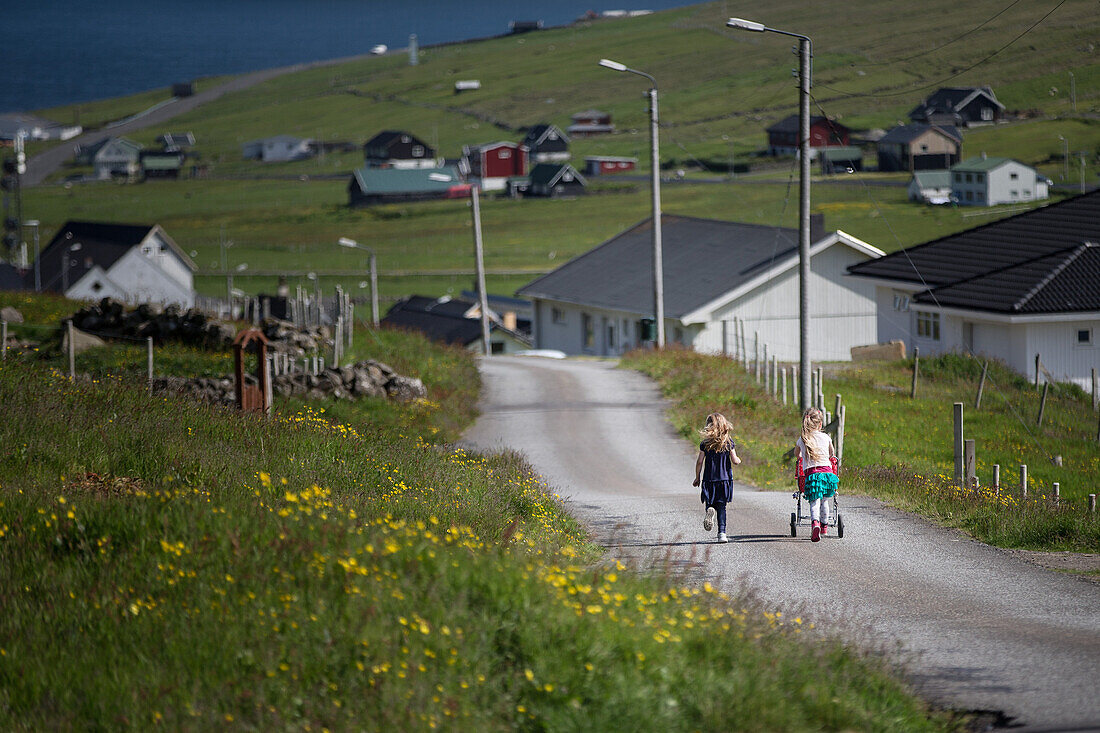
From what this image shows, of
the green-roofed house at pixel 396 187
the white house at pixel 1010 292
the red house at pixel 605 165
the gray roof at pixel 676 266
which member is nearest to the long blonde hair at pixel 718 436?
the white house at pixel 1010 292

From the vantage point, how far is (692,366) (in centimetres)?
2881

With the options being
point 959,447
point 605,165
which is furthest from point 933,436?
point 605,165

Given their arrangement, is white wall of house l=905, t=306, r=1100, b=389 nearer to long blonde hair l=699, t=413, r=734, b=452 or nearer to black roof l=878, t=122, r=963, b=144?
long blonde hair l=699, t=413, r=734, b=452

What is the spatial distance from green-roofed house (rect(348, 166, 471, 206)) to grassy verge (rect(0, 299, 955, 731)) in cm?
13005

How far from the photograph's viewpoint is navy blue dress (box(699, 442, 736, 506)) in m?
12.2

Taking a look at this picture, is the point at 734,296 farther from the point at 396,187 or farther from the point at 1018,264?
the point at 396,187

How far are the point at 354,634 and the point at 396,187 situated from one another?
13589cm

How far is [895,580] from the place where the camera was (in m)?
10.3

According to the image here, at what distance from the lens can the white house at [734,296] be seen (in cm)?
4297

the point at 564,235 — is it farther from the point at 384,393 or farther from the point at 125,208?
the point at 384,393

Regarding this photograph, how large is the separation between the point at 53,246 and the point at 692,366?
69.2 meters

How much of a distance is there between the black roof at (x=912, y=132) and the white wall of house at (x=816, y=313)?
2490 centimetres

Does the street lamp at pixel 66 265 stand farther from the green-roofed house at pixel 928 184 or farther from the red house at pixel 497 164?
the red house at pixel 497 164

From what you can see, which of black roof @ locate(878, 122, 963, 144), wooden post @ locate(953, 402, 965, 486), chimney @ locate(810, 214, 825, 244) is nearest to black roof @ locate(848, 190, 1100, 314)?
chimney @ locate(810, 214, 825, 244)
